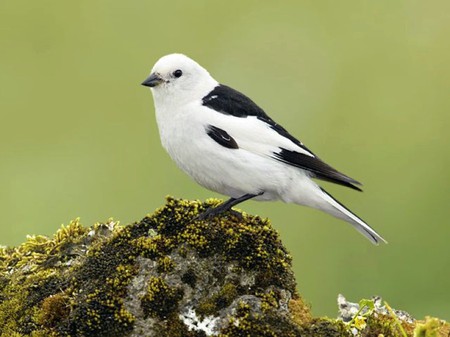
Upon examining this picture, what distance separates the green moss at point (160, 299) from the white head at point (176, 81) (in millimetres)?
2520

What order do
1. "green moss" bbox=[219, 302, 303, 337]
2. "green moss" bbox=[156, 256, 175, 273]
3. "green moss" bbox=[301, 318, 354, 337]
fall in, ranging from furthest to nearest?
"green moss" bbox=[156, 256, 175, 273] < "green moss" bbox=[301, 318, 354, 337] < "green moss" bbox=[219, 302, 303, 337]

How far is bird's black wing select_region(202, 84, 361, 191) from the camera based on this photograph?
7398mm

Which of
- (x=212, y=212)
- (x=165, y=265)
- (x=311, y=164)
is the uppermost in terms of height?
(x=311, y=164)

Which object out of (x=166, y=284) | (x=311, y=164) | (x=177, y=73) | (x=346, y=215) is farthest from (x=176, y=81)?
(x=166, y=284)

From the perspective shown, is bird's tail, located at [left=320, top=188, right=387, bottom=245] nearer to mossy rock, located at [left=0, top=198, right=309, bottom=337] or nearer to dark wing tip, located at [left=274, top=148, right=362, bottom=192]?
dark wing tip, located at [left=274, top=148, right=362, bottom=192]

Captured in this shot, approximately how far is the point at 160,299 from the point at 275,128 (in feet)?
8.67

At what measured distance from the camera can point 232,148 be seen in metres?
→ 7.31

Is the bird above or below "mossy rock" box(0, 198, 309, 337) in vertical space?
above

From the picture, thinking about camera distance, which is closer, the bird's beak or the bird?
the bird

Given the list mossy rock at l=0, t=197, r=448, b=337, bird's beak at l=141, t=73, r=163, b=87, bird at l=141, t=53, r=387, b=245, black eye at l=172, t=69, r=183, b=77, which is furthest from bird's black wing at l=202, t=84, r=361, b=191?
mossy rock at l=0, t=197, r=448, b=337

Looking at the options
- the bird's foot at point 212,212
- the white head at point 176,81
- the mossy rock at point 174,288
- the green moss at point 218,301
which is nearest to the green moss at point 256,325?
the mossy rock at point 174,288

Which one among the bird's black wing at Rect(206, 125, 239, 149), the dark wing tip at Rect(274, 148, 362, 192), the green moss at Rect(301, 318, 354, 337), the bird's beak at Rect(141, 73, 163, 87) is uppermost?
the bird's beak at Rect(141, 73, 163, 87)

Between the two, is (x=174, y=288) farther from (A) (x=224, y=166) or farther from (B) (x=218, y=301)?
(A) (x=224, y=166)

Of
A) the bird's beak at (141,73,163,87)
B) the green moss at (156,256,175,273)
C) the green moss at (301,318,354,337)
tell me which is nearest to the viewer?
the green moss at (301,318,354,337)
